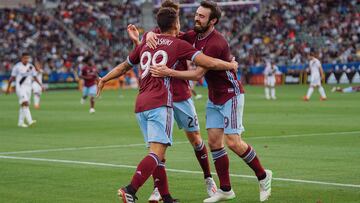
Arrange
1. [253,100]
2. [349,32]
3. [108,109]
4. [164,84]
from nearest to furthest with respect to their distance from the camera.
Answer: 1. [164,84]
2. [108,109]
3. [253,100]
4. [349,32]

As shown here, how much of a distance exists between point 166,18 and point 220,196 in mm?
2571

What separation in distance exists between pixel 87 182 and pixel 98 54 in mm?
58597

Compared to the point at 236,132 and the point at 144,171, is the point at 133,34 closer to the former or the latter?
the point at 236,132

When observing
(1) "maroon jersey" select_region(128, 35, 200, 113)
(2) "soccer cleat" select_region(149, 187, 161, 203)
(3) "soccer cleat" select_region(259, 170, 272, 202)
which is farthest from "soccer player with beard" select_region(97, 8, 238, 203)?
(3) "soccer cleat" select_region(259, 170, 272, 202)

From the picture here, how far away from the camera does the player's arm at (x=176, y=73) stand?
34.1 feet

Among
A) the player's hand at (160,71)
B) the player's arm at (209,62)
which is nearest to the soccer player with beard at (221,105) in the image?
the player's arm at (209,62)

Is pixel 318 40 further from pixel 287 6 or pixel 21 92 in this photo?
pixel 21 92

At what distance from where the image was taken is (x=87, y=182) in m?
13.5

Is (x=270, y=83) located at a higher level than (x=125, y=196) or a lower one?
lower

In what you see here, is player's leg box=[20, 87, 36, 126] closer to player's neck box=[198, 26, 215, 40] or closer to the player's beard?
player's neck box=[198, 26, 215, 40]

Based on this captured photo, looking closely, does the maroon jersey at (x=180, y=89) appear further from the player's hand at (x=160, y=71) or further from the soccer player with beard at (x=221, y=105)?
the player's hand at (x=160, y=71)

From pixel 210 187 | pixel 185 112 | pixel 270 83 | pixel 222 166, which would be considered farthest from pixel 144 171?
pixel 270 83

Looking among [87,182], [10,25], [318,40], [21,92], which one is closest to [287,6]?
[318,40]

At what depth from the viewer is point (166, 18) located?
34.1 feet
